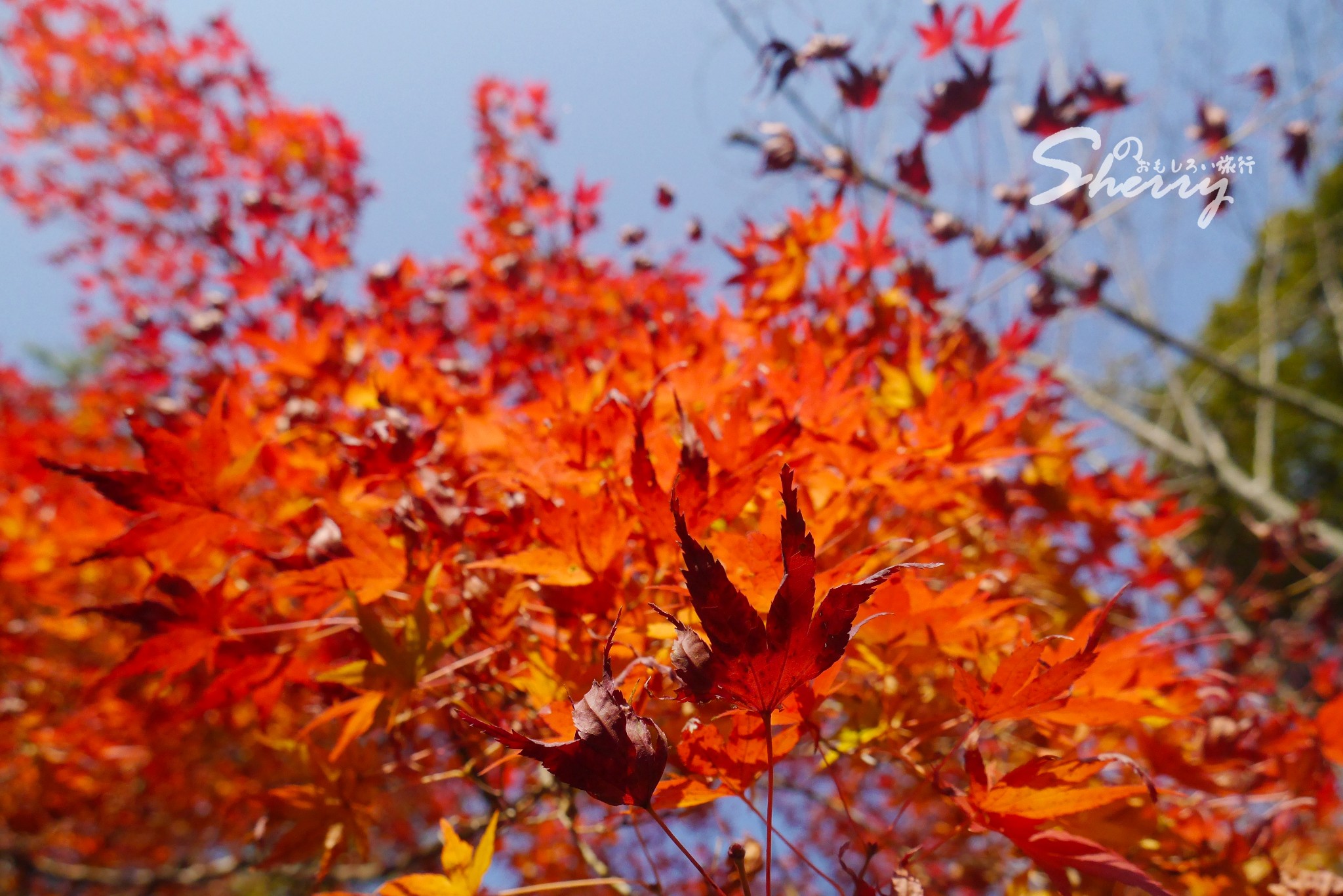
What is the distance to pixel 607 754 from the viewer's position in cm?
69

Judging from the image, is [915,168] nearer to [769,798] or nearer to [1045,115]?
[1045,115]

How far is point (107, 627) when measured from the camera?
131 inches

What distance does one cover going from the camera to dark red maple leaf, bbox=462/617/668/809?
0.68 m

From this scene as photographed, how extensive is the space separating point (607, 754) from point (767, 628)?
204 mm

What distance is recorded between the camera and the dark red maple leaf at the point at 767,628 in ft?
2.11

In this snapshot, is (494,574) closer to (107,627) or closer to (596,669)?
(596,669)

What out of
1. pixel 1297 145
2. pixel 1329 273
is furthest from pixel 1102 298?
pixel 1329 273

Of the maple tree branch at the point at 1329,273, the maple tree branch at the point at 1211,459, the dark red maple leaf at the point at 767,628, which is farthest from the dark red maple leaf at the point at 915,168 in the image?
the maple tree branch at the point at 1329,273

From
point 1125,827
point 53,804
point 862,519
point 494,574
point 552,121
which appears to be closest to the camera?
point 1125,827

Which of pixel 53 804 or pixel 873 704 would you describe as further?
pixel 53 804

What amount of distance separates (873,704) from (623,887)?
0.59m

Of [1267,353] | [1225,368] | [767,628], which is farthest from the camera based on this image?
[1267,353]

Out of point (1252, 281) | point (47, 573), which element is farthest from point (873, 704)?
point (1252, 281)

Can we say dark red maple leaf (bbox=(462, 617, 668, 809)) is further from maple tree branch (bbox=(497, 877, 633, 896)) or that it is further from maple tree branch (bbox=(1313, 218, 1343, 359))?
maple tree branch (bbox=(1313, 218, 1343, 359))
